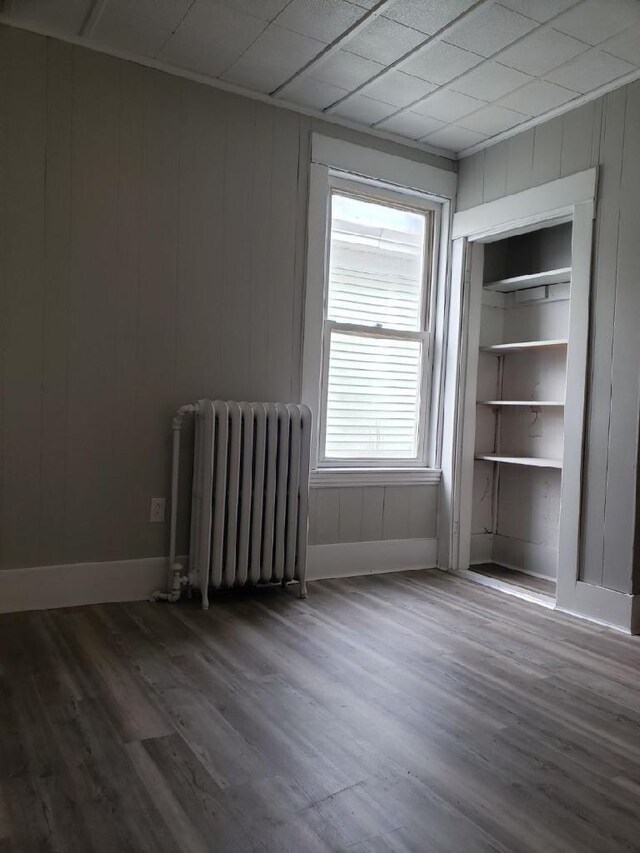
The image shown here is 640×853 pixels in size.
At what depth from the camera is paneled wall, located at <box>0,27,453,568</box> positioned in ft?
9.90

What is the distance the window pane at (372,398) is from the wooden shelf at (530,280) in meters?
0.68

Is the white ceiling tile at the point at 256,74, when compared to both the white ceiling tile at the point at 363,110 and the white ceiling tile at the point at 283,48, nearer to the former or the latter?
the white ceiling tile at the point at 283,48

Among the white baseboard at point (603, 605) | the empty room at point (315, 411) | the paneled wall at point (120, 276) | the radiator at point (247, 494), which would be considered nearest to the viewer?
the empty room at point (315, 411)

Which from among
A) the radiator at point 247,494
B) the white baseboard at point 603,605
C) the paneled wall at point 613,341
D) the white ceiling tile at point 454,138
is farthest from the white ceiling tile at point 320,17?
the white baseboard at point 603,605

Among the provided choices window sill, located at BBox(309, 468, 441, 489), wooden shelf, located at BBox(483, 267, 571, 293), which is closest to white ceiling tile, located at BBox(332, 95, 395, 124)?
wooden shelf, located at BBox(483, 267, 571, 293)

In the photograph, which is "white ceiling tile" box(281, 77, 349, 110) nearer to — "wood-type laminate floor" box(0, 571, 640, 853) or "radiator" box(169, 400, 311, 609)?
"radiator" box(169, 400, 311, 609)

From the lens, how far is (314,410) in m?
3.85

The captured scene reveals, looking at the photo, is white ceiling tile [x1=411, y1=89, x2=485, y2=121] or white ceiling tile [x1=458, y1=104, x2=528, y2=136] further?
white ceiling tile [x1=458, y1=104, x2=528, y2=136]

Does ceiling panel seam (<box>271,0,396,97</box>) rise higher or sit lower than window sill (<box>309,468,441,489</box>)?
higher

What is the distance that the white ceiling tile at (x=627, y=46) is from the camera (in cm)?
283

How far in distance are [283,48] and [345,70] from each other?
1.13ft

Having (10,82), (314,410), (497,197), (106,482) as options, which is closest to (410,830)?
(106,482)

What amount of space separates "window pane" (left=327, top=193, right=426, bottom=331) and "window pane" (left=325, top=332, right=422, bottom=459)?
0.47ft

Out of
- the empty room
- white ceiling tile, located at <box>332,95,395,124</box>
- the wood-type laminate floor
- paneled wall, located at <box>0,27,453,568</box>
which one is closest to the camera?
the wood-type laminate floor
